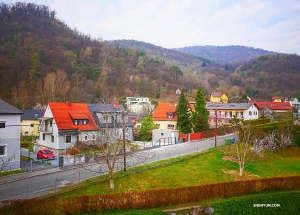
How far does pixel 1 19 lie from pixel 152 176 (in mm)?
132916

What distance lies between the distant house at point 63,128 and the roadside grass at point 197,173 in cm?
1444

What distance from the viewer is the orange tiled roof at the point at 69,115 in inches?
1388

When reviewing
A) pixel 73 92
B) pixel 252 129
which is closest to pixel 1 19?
pixel 73 92

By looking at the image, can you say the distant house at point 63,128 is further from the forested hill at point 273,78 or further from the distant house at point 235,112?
the forested hill at point 273,78

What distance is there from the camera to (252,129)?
1341 inches

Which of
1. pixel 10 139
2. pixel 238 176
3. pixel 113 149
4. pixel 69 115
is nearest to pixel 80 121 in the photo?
pixel 69 115

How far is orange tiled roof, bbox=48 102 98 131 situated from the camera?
35.2 metres

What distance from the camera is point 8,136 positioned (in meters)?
24.0

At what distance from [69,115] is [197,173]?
2269 cm

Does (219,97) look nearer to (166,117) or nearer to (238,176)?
(166,117)

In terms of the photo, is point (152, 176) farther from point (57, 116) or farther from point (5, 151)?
point (57, 116)

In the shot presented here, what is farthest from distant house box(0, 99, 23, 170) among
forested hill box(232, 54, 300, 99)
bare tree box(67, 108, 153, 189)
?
forested hill box(232, 54, 300, 99)

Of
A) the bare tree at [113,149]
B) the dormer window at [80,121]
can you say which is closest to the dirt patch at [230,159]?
the bare tree at [113,149]

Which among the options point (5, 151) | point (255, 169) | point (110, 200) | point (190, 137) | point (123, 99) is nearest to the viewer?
point (110, 200)
